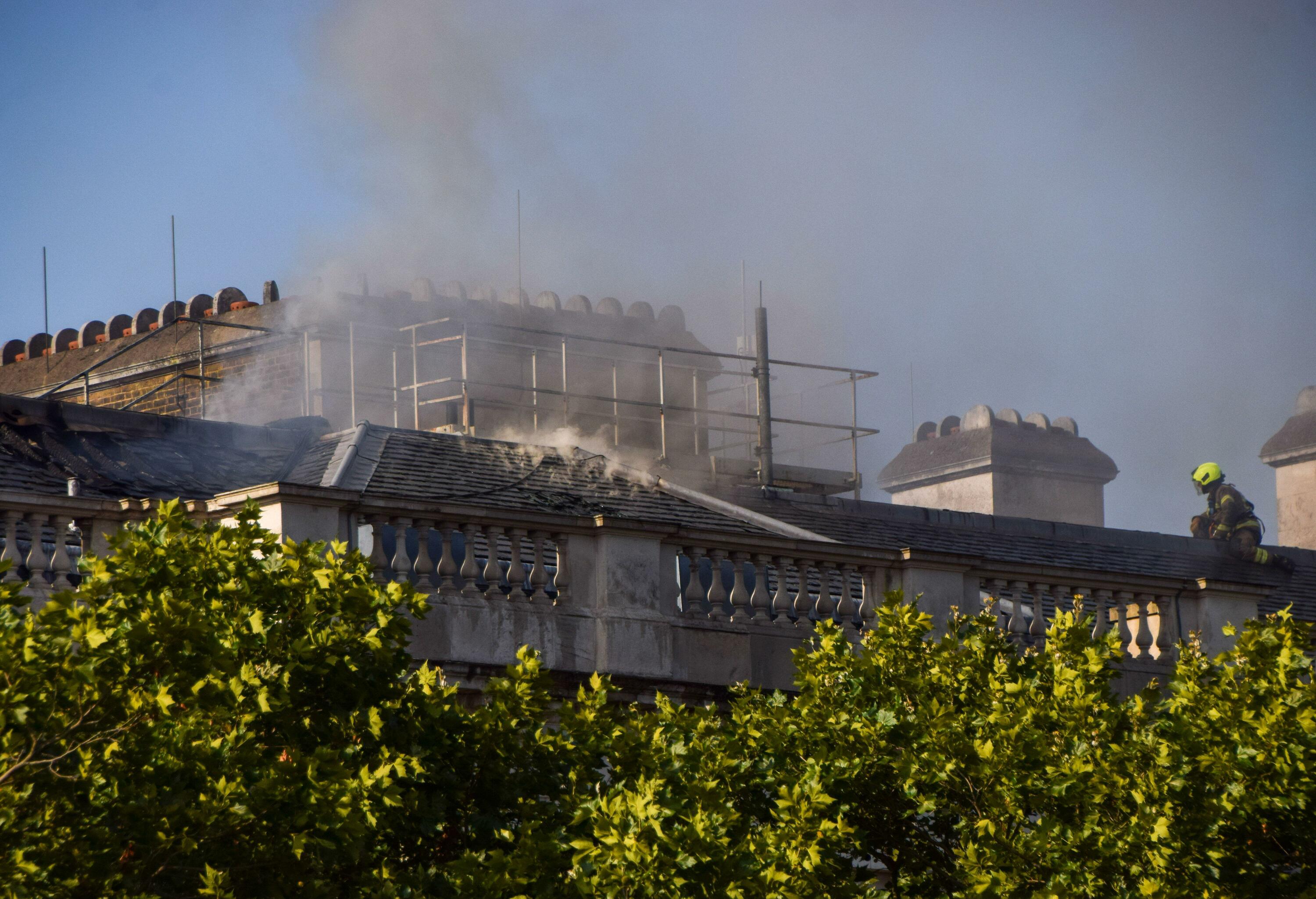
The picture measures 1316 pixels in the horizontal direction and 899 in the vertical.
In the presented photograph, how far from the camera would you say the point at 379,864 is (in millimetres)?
8891

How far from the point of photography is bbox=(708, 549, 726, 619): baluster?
14414mm

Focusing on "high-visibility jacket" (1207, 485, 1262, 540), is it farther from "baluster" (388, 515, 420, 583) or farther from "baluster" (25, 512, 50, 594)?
"baluster" (25, 512, 50, 594)

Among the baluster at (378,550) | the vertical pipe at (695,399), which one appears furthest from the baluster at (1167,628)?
the vertical pipe at (695,399)

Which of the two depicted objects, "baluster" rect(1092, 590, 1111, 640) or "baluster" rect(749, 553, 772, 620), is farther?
"baluster" rect(1092, 590, 1111, 640)

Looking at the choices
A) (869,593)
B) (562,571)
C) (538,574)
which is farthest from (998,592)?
(538,574)

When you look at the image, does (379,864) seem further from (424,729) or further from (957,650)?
(957,650)

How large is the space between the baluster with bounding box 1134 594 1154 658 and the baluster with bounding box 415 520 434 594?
6.01 metres

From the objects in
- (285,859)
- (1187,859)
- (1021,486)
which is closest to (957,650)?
(1187,859)

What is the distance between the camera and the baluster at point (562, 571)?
1383 cm

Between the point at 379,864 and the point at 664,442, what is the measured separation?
17349 mm

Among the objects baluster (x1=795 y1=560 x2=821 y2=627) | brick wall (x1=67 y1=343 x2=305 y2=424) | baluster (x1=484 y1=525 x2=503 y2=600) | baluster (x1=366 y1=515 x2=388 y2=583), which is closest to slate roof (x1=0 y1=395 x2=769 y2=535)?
baluster (x1=795 y1=560 x2=821 y2=627)

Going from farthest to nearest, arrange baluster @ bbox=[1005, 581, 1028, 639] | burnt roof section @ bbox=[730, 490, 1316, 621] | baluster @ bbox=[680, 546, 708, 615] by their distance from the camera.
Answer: burnt roof section @ bbox=[730, 490, 1316, 621]
baluster @ bbox=[1005, 581, 1028, 639]
baluster @ bbox=[680, 546, 708, 615]

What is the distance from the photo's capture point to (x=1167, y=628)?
16.1 m

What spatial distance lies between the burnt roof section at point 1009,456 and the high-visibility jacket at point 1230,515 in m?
4.54
